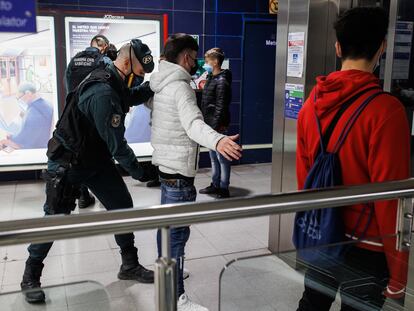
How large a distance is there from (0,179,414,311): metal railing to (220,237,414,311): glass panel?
233mm

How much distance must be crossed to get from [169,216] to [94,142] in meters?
1.66

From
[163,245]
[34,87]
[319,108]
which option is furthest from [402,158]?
[34,87]

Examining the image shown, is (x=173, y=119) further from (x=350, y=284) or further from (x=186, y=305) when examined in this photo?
(x=350, y=284)

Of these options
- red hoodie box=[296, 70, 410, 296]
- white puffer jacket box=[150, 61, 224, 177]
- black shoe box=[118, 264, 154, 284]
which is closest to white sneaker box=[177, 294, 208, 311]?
black shoe box=[118, 264, 154, 284]

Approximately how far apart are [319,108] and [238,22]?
4.90m

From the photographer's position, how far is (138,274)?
3148 millimetres

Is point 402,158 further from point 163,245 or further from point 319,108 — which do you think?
point 163,245

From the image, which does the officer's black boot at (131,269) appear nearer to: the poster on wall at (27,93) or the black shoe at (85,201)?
the black shoe at (85,201)

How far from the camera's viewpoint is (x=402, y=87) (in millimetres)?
2703

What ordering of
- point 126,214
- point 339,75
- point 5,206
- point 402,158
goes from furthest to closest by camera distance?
1. point 5,206
2. point 339,75
3. point 402,158
4. point 126,214

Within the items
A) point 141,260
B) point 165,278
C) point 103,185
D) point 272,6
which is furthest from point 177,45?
point 272,6

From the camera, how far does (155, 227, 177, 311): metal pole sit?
134 cm

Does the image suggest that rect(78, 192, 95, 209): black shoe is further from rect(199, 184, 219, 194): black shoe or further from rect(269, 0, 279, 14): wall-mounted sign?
rect(269, 0, 279, 14): wall-mounted sign

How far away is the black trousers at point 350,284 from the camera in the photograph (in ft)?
5.65
